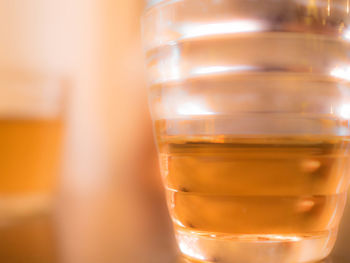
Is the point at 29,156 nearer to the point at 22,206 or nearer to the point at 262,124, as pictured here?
the point at 22,206

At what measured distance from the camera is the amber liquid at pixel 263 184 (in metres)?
0.26

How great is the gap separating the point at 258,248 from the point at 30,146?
265 mm

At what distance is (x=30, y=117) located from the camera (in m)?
0.44

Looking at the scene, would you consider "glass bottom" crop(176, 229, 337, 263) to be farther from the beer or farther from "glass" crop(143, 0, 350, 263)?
the beer

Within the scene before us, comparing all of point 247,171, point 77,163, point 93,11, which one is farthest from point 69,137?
point 247,171

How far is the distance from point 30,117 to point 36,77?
0.04 meters

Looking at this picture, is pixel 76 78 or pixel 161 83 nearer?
pixel 161 83

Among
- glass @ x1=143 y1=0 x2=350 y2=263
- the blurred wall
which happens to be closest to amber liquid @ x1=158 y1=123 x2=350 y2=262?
glass @ x1=143 y1=0 x2=350 y2=263

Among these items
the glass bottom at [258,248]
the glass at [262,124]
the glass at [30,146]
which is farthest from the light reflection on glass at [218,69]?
the glass at [30,146]

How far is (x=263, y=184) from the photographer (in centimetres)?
26

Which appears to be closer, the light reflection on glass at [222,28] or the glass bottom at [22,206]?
the light reflection on glass at [222,28]

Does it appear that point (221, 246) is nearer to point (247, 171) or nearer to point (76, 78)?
point (247, 171)

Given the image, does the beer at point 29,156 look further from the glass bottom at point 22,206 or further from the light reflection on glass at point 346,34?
the light reflection on glass at point 346,34

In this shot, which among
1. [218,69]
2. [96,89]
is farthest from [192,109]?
[96,89]
